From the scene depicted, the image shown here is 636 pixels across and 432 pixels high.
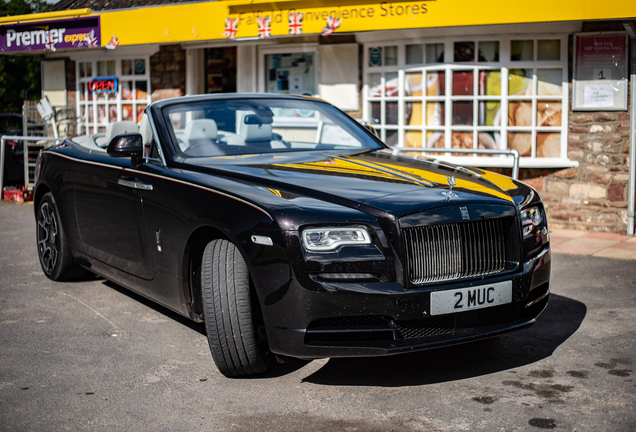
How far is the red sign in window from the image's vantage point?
556 inches

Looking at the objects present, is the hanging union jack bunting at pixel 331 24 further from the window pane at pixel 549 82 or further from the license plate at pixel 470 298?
the license plate at pixel 470 298

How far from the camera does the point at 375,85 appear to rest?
10.9 m

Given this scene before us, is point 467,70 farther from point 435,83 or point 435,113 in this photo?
point 435,113

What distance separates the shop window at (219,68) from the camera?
13.5m

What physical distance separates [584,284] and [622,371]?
2.30 meters

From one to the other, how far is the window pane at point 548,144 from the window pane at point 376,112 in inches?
95.1

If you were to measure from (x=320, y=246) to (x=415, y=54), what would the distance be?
296 inches

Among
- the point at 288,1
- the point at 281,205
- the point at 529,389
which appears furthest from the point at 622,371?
the point at 288,1

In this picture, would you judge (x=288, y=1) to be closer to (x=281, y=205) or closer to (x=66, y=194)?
(x=66, y=194)

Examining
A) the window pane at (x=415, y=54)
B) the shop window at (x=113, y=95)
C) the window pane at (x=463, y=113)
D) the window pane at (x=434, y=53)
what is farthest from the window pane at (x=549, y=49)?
the shop window at (x=113, y=95)

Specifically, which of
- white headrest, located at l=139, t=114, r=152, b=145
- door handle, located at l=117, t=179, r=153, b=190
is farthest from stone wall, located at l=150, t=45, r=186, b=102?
door handle, located at l=117, t=179, r=153, b=190

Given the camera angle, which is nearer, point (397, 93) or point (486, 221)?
point (486, 221)

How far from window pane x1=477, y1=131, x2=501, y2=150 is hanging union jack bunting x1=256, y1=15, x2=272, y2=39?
3371mm

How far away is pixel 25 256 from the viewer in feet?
24.6
